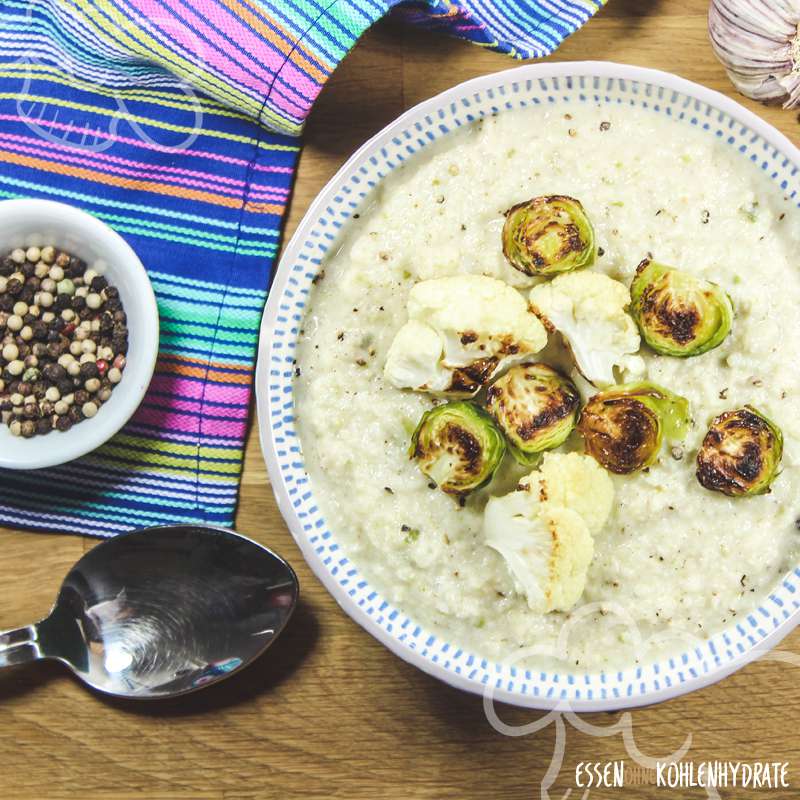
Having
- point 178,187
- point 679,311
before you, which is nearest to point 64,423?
point 178,187

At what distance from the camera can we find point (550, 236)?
181 centimetres

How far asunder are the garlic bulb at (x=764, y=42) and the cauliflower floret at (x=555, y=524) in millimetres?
1086

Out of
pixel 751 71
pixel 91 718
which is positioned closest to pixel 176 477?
pixel 91 718

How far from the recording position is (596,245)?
6.32 feet

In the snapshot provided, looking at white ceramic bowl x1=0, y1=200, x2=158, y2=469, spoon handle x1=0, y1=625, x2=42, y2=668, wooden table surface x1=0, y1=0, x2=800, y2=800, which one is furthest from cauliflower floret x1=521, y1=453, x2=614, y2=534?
spoon handle x1=0, y1=625, x2=42, y2=668

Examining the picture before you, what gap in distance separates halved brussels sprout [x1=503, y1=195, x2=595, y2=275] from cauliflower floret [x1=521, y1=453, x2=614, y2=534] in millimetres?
425

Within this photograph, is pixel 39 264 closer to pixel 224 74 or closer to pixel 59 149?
pixel 59 149

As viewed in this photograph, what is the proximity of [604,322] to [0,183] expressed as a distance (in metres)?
1.57

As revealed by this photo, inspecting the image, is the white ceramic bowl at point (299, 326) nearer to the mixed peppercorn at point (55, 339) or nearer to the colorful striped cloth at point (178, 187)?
the colorful striped cloth at point (178, 187)

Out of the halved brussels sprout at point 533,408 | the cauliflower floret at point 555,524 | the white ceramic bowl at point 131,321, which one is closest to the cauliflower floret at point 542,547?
the cauliflower floret at point 555,524

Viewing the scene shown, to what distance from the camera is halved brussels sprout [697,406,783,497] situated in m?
1.84

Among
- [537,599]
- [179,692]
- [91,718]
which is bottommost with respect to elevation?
[91,718]

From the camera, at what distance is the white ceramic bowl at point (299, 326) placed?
1966 mm

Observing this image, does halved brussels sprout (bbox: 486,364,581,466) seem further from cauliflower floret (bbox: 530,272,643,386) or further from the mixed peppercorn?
the mixed peppercorn
